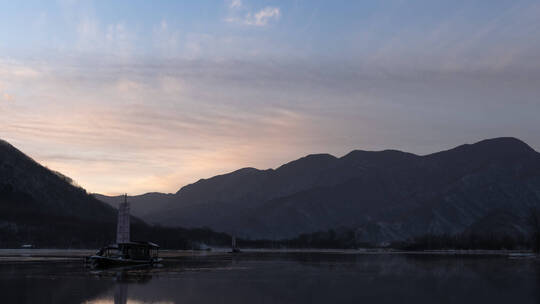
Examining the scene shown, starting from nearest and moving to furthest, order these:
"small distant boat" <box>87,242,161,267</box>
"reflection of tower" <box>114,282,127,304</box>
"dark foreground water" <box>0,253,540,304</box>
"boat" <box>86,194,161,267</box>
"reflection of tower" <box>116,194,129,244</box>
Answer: "reflection of tower" <box>114,282,127,304</box> → "dark foreground water" <box>0,253,540,304</box> → "boat" <box>86,194,161,267</box> → "small distant boat" <box>87,242,161,267</box> → "reflection of tower" <box>116,194,129,244</box>

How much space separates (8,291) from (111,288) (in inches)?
449

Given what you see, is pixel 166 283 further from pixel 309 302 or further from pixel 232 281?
pixel 309 302

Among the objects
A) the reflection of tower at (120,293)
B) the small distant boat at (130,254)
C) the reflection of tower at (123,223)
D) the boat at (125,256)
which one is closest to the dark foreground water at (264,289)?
the reflection of tower at (120,293)

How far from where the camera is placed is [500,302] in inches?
2319

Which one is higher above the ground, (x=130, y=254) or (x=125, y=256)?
(x=130, y=254)

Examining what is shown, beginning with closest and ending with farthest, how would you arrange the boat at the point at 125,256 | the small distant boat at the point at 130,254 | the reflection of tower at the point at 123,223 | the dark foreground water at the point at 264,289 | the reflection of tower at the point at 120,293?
the reflection of tower at the point at 120,293
the dark foreground water at the point at 264,289
the boat at the point at 125,256
the small distant boat at the point at 130,254
the reflection of tower at the point at 123,223

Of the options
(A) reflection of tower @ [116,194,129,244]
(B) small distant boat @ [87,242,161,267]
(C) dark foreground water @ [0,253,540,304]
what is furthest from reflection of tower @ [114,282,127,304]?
(A) reflection of tower @ [116,194,129,244]

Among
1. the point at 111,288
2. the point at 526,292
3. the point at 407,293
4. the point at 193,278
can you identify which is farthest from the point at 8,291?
the point at 526,292

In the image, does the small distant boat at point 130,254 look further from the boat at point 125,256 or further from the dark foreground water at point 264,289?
the dark foreground water at point 264,289

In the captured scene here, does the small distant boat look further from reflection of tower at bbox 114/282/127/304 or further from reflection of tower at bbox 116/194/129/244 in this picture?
reflection of tower at bbox 114/282/127/304

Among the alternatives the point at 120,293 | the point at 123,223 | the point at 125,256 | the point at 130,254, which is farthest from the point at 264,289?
the point at 123,223

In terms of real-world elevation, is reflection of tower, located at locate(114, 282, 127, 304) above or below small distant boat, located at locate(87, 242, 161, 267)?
below

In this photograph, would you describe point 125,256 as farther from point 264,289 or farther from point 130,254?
point 264,289

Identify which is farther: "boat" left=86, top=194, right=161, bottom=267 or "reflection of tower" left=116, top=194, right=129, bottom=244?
"reflection of tower" left=116, top=194, right=129, bottom=244
